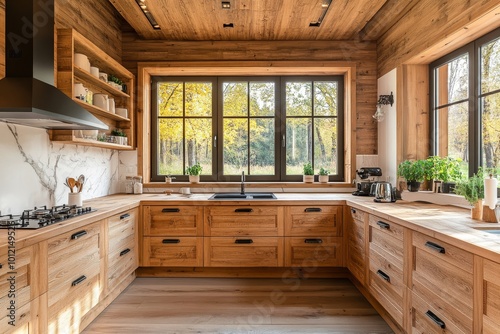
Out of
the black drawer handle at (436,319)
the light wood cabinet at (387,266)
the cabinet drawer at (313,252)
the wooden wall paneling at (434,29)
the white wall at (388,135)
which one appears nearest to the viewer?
the black drawer handle at (436,319)

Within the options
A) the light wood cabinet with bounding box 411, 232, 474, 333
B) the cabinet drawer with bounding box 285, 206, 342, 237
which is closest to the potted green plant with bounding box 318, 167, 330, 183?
the cabinet drawer with bounding box 285, 206, 342, 237

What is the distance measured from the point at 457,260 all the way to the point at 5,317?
213cm

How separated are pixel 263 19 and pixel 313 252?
247 cm

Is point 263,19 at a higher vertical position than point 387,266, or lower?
higher

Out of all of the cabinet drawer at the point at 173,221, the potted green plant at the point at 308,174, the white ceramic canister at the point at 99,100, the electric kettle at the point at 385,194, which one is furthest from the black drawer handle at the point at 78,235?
the potted green plant at the point at 308,174

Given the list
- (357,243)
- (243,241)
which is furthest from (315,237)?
(243,241)

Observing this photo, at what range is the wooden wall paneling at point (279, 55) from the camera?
376cm

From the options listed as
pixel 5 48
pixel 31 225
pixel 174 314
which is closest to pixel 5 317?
pixel 31 225

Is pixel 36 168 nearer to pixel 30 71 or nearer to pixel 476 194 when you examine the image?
pixel 30 71

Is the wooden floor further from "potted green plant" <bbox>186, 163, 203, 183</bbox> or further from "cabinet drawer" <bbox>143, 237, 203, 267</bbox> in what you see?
"potted green plant" <bbox>186, 163, 203, 183</bbox>

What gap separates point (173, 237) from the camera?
312 centimetres

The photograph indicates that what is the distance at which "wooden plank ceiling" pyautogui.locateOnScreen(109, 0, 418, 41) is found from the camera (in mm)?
2975

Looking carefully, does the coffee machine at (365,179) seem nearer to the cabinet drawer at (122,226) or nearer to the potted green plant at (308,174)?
the potted green plant at (308,174)

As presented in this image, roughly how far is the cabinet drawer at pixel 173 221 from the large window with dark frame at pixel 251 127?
88cm
